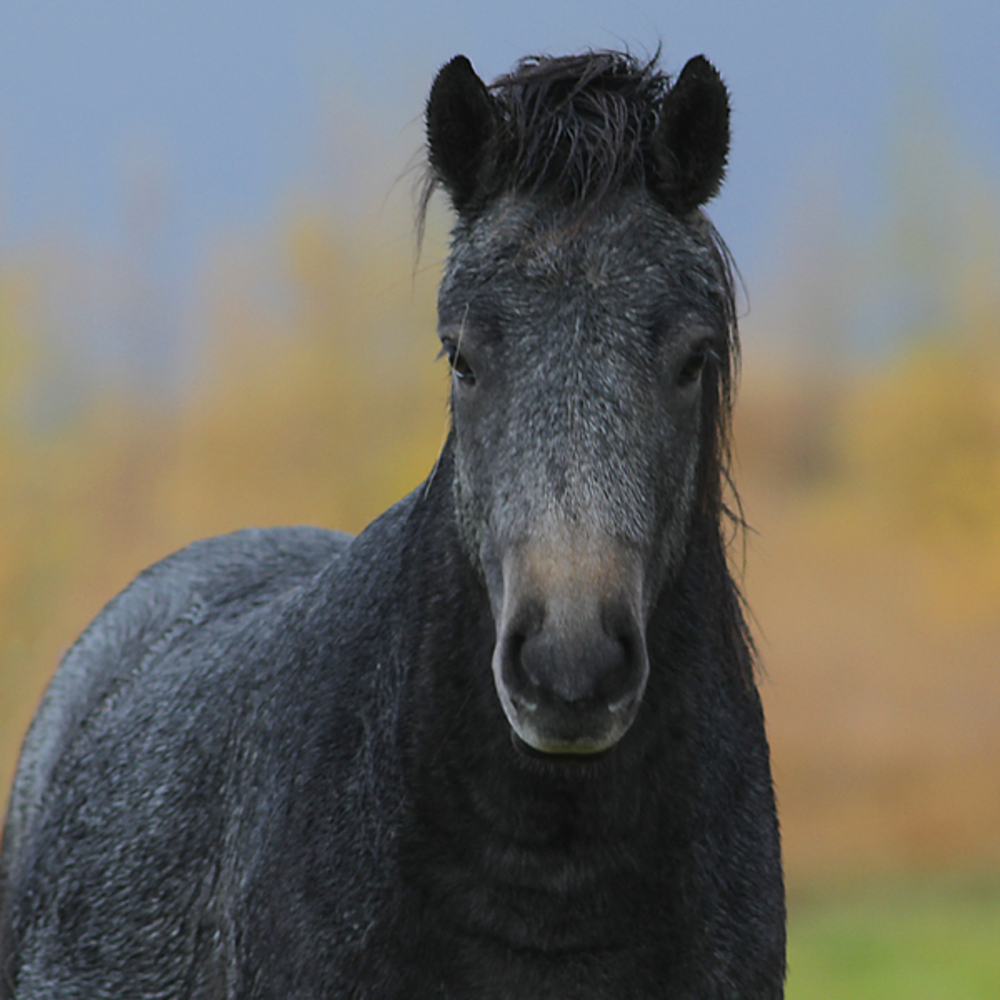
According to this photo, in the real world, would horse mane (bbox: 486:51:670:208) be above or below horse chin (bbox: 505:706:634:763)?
above

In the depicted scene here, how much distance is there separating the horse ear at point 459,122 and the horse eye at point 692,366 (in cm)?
75

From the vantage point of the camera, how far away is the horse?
2361 mm

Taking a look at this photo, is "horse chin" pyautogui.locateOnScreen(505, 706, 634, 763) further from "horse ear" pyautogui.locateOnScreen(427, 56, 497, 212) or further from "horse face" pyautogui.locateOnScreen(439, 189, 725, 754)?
"horse ear" pyautogui.locateOnScreen(427, 56, 497, 212)

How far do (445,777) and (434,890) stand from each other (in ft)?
0.91

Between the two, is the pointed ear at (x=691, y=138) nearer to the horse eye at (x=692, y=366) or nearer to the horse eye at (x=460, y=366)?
the horse eye at (x=692, y=366)

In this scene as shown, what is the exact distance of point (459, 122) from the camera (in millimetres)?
2826

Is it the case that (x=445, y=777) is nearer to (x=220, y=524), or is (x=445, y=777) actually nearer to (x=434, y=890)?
(x=434, y=890)

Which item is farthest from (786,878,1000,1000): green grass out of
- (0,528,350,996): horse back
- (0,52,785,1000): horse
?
(0,52,785,1000): horse

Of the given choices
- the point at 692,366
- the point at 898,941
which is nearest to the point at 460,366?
the point at 692,366

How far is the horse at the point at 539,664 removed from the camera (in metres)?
2.36

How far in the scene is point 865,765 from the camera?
26922 millimetres

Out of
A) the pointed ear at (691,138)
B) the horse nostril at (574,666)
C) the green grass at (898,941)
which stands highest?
the pointed ear at (691,138)

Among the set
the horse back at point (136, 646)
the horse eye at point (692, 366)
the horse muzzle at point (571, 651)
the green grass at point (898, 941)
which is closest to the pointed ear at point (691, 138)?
the horse eye at point (692, 366)

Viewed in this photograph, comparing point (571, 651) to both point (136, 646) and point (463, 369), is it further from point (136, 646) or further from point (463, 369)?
point (136, 646)
